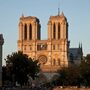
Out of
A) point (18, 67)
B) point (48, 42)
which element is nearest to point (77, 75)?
point (18, 67)

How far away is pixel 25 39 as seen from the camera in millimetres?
171625

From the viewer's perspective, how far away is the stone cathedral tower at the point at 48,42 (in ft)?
553

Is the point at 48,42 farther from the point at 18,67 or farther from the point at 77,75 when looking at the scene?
the point at 18,67

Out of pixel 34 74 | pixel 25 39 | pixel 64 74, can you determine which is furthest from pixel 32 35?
pixel 34 74

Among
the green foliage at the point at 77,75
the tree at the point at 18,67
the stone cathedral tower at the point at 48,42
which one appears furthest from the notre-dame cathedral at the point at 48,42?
the tree at the point at 18,67

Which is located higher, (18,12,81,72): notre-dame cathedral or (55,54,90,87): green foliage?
(18,12,81,72): notre-dame cathedral

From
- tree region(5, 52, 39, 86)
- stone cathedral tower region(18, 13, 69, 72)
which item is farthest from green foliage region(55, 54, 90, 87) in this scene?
stone cathedral tower region(18, 13, 69, 72)

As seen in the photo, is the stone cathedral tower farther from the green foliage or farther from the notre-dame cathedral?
the green foliage

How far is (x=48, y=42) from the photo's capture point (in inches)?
6708

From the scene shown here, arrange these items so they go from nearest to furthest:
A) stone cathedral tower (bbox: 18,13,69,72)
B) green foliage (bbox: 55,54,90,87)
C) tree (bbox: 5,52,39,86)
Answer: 1. tree (bbox: 5,52,39,86)
2. green foliage (bbox: 55,54,90,87)
3. stone cathedral tower (bbox: 18,13,69,72)

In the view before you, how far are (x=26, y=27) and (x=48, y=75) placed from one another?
15.8 meters

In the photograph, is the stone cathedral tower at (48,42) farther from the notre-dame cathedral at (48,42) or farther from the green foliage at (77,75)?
the green foliage at (77,75)

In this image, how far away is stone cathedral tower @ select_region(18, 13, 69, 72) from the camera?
553 feet

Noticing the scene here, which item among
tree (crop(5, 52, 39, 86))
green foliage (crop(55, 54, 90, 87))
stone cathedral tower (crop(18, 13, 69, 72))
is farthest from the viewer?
stone cathedral tower (crop(18, 13, 69, 72))
